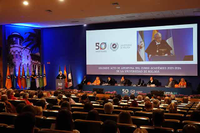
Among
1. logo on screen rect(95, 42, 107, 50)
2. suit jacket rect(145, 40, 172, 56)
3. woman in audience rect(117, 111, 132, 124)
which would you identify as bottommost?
woman in audience rect(117, 111, 132, 124)

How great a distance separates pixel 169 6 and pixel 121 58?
5931 mm

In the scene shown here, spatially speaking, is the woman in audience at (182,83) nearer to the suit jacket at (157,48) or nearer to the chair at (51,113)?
the suit jacket at (157,48)

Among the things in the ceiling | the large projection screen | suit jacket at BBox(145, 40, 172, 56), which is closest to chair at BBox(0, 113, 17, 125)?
the ceiling

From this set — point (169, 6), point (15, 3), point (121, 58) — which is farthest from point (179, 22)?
point (15, 3)

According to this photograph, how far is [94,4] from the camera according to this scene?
7.34 metres

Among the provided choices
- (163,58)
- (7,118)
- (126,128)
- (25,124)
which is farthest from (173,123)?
(163,58)

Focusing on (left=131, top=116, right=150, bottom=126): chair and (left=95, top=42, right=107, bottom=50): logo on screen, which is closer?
(left=131, top=116, right=150, bottom=126): chair

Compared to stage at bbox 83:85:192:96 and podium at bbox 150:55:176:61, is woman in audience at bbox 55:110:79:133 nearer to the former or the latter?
stage at bbox 83:85:192:96

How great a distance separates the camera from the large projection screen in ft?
38.8

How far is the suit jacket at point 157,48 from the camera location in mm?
12266

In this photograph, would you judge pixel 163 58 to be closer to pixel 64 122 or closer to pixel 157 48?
pixel 157 48

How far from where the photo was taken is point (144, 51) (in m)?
12.8

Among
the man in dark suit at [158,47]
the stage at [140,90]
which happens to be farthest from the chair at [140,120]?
the man in dark suit at [158,47]

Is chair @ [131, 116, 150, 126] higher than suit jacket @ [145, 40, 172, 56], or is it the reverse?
suit jacket @ [145, 40, 172, 56]
